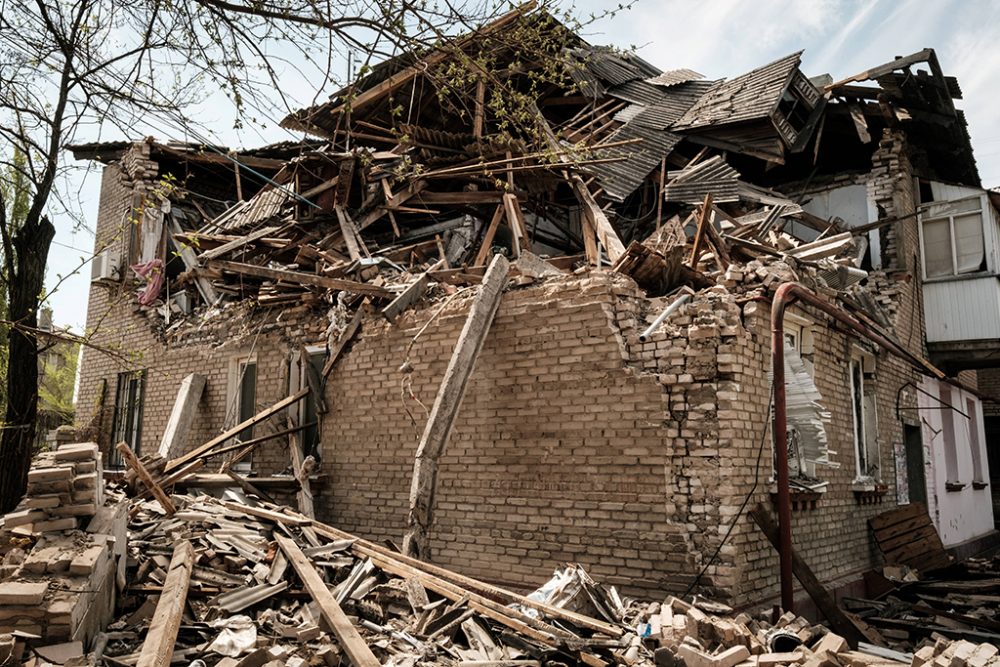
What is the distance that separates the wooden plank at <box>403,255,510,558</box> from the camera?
21.6ft

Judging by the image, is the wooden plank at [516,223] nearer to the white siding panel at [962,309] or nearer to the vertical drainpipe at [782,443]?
the vertical drainpipe at [782,443]

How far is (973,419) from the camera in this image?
1455 centimetres

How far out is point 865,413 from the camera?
9.59m

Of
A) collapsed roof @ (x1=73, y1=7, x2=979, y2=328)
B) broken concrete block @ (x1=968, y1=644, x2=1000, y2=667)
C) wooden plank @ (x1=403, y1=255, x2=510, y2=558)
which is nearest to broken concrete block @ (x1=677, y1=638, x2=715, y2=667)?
broken concrete block @ (x1=968, y1=644, x2=1000, y2=667)

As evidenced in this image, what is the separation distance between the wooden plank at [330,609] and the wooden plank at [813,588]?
3593 millimetres

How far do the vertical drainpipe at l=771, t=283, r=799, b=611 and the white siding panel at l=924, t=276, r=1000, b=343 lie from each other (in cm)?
753

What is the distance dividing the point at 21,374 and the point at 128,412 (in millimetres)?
7222

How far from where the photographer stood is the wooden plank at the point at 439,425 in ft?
21.6

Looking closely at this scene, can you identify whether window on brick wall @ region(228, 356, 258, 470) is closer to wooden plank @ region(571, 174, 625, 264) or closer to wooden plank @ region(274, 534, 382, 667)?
wooden plank @ region(274, 534, 382, 667)

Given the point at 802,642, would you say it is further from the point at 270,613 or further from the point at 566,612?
the point at 270,613

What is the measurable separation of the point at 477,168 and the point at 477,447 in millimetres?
4552

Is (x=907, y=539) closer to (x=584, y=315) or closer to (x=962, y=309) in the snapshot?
(x=962, y=309)

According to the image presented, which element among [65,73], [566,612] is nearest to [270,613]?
[566,612]

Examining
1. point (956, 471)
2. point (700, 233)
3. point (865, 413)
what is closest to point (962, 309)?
point (956, 471)
